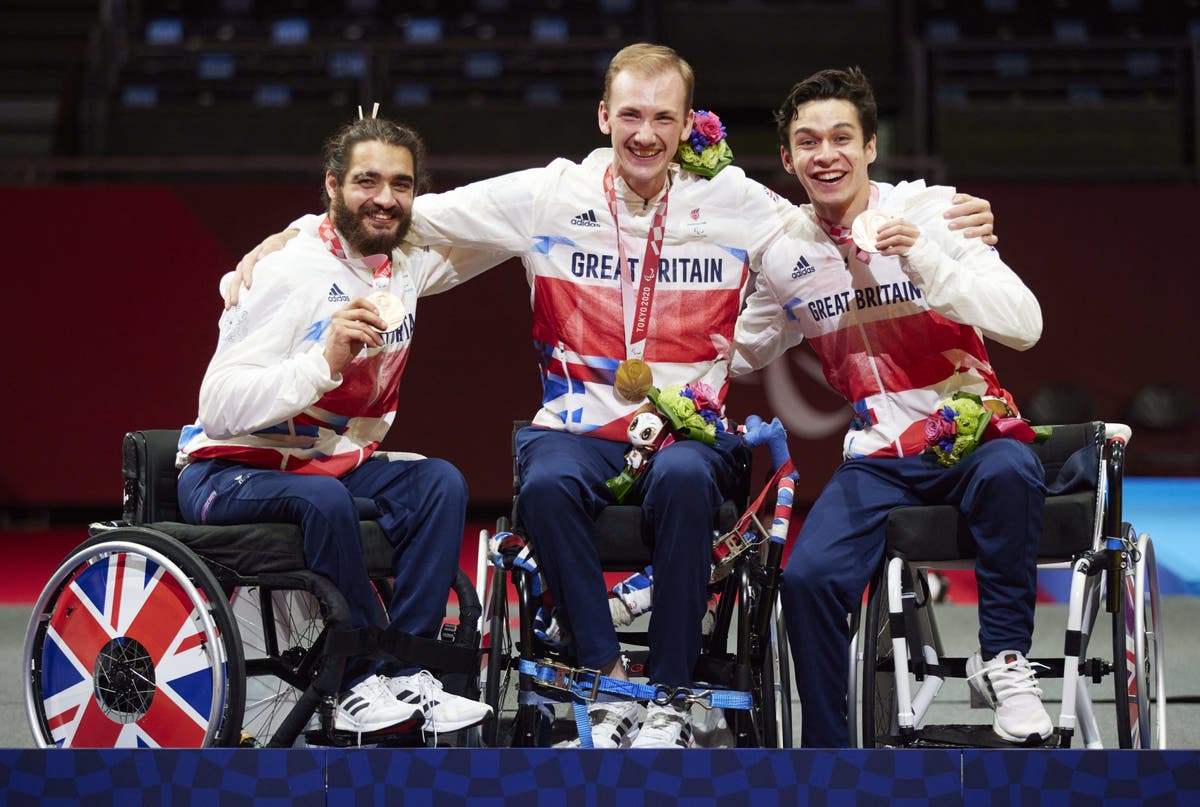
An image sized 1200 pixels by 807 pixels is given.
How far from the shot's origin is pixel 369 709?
3.08 m

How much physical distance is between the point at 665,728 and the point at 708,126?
1446 mm

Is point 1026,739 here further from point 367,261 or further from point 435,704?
point 367,261

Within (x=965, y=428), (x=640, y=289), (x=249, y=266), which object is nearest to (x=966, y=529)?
(x=965, y=428)

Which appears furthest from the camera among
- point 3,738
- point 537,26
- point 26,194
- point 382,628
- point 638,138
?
point 537,26

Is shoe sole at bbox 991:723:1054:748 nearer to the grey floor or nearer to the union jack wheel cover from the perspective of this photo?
the grey floor

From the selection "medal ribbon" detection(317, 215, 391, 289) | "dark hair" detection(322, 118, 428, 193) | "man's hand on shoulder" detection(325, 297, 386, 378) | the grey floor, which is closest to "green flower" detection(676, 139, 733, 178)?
"dark hair" detection(322, 118, 428, 193)

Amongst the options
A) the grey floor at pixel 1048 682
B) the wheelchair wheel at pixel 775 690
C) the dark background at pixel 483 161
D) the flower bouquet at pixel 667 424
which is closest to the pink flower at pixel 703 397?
the flower bouquet at pixel 667 424

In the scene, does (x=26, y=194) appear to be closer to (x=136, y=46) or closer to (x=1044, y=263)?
(x=136, y=46)

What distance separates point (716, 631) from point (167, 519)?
135 cm

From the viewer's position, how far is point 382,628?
10.4 ft

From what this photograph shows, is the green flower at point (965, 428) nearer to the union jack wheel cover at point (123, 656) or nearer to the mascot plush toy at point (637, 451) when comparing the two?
the mascot plush toy at point (637, 451)

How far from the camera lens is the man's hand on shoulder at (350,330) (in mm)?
3131

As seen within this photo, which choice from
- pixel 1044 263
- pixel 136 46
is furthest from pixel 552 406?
pixel 136 46

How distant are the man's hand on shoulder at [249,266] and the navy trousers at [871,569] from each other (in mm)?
1457
